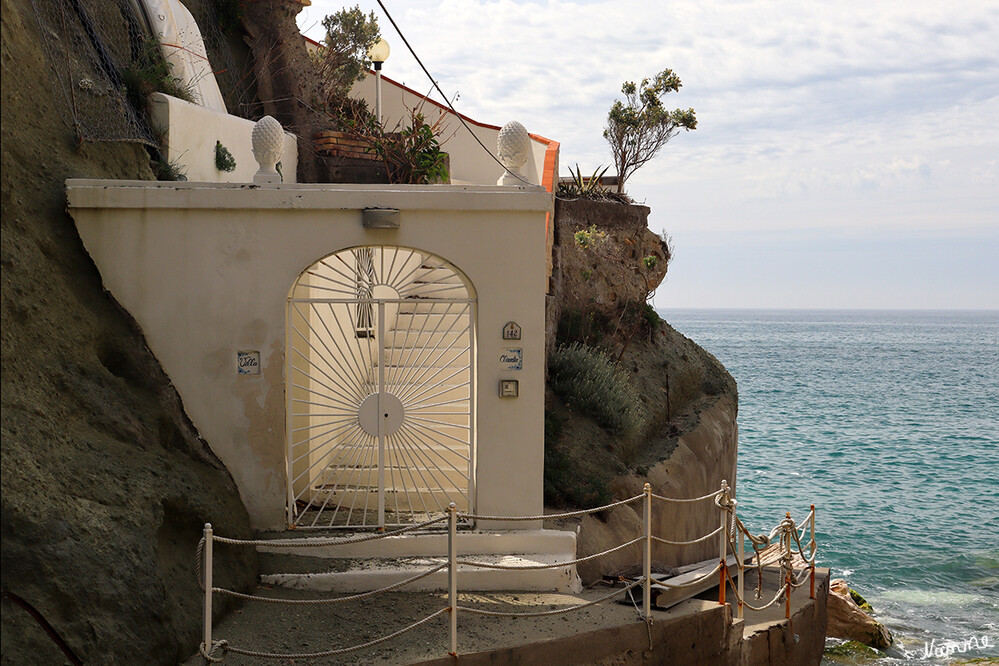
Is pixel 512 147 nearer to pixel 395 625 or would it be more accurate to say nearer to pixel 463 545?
pixel 463 545

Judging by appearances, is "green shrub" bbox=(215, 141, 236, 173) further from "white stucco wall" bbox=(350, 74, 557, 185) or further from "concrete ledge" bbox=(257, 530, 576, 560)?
"white stucco wall" bbox=(350, 74, 557, 185)

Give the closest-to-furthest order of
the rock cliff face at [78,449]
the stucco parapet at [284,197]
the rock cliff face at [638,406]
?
the rock cliff face at [78,449]
the stucco parapet at [284,197]
the rock cliff face at [638,406]

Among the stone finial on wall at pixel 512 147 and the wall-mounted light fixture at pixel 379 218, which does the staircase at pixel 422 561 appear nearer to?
the wall-mounted light fixture at pixel 379 218

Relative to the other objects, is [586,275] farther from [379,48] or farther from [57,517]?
[57,517]

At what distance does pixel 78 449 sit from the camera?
21.2ft

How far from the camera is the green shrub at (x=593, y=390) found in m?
12.2

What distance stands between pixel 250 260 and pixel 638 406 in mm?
6893

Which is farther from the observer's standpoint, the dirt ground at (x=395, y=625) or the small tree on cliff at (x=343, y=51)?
the small tree on cliff at (x=343, y=51)

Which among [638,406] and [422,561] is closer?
[422,561]

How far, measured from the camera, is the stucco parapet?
7.91 meters

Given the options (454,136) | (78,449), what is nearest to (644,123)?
(454,136)

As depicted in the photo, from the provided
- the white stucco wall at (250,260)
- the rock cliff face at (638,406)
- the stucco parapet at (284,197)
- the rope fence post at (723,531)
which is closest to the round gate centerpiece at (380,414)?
the white stucco wall at (250,260)

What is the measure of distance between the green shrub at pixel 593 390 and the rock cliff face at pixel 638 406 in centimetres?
16

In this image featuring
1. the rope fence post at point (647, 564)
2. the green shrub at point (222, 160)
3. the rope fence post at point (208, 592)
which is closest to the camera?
the rope fence post at point (208, 592)
